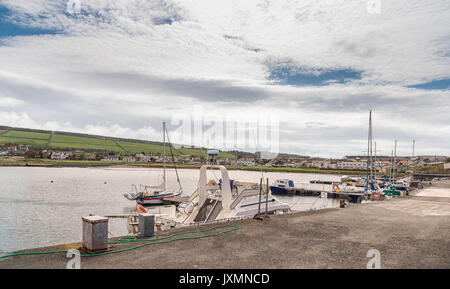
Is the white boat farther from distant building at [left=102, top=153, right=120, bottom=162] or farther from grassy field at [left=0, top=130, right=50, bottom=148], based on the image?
grassy field at [left=0, top=130, right=50, bottom=148]

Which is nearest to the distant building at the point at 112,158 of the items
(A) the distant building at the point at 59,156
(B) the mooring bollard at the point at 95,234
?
(A) the distant building at the point at 59,156

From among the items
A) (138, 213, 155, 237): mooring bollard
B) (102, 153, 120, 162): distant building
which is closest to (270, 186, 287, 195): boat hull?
(138, 213, 155, 237): mooring bollard

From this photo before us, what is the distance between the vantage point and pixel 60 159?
17075 cm

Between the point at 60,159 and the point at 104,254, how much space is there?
18592cm

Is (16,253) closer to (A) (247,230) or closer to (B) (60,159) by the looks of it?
(A) (247,230)

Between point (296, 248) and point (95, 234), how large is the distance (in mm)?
5641

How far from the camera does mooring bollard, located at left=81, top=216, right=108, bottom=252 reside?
779 centimetres

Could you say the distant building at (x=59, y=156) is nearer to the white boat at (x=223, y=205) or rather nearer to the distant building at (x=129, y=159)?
the distant building at (x=129, y=159)

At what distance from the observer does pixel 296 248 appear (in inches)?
356

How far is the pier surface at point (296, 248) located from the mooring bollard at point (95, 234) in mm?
379

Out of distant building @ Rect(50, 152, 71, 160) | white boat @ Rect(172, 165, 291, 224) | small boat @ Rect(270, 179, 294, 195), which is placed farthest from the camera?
distant building @ Rect(50, 152, 71, 160)

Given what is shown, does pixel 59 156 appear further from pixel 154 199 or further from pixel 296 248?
pixel 296 248

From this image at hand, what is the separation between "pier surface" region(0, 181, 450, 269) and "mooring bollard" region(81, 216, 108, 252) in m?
0.38
